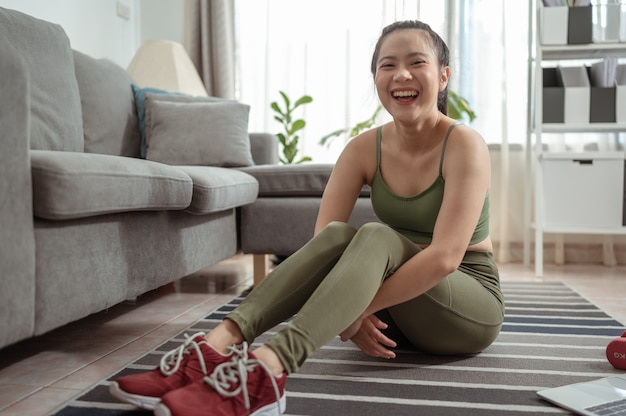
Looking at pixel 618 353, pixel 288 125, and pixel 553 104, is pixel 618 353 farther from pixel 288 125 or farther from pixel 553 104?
pixel 288 125

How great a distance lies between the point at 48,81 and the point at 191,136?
2.39 ft

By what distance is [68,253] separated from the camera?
4.20ft

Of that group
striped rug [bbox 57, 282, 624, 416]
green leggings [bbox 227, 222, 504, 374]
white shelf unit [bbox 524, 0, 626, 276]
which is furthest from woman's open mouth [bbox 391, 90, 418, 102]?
white shelf unit [bbox 524, 0, 626, 276]

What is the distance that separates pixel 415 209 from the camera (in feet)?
4.51

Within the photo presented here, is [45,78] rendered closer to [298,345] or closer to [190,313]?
[190,313]

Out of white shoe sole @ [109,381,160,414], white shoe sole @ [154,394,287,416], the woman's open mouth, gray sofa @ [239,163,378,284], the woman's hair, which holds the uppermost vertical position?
the woman's hair

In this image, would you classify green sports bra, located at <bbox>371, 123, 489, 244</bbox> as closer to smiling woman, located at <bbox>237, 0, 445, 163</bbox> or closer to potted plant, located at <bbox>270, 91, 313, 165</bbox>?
potted plant, located at <bbox>270, 91, 313, 165</bbox>

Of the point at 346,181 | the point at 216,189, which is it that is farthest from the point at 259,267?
the point at 346,181

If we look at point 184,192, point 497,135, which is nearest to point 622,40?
point 497,135

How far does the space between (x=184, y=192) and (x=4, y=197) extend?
679mm

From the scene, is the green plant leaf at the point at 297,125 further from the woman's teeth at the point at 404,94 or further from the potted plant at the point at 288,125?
the woman's teeth at the point at 404,94

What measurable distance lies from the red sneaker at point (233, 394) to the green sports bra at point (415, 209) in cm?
54

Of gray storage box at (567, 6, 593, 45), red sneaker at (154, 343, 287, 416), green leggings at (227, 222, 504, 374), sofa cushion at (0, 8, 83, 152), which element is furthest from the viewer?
gray storage box at (567, 6, 593, 45)

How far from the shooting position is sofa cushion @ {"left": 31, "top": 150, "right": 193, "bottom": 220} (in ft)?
3.92
